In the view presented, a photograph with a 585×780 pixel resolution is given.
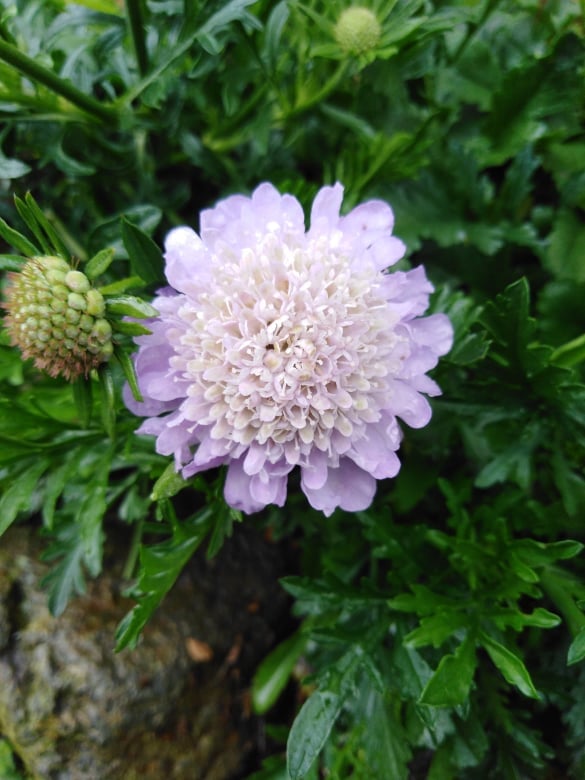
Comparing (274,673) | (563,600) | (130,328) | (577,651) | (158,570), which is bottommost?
(274,673)

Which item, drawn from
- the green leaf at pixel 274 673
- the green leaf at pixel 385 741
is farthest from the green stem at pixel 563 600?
the green leaf at pixel 274 673

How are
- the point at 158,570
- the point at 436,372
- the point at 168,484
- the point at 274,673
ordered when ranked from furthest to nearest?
the point at 274,673
the point at 436,372
the point at 158,570
the point at 168,484

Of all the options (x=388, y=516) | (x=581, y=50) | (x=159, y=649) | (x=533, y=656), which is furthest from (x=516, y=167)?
(x=159, y=649)

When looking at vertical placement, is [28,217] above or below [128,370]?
above

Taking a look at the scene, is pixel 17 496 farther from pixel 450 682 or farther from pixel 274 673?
pixel 274 673

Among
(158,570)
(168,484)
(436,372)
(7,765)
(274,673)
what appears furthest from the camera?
(274,673)

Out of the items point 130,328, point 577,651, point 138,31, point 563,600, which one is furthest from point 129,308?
point 563,600

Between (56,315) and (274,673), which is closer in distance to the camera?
(56,315)
